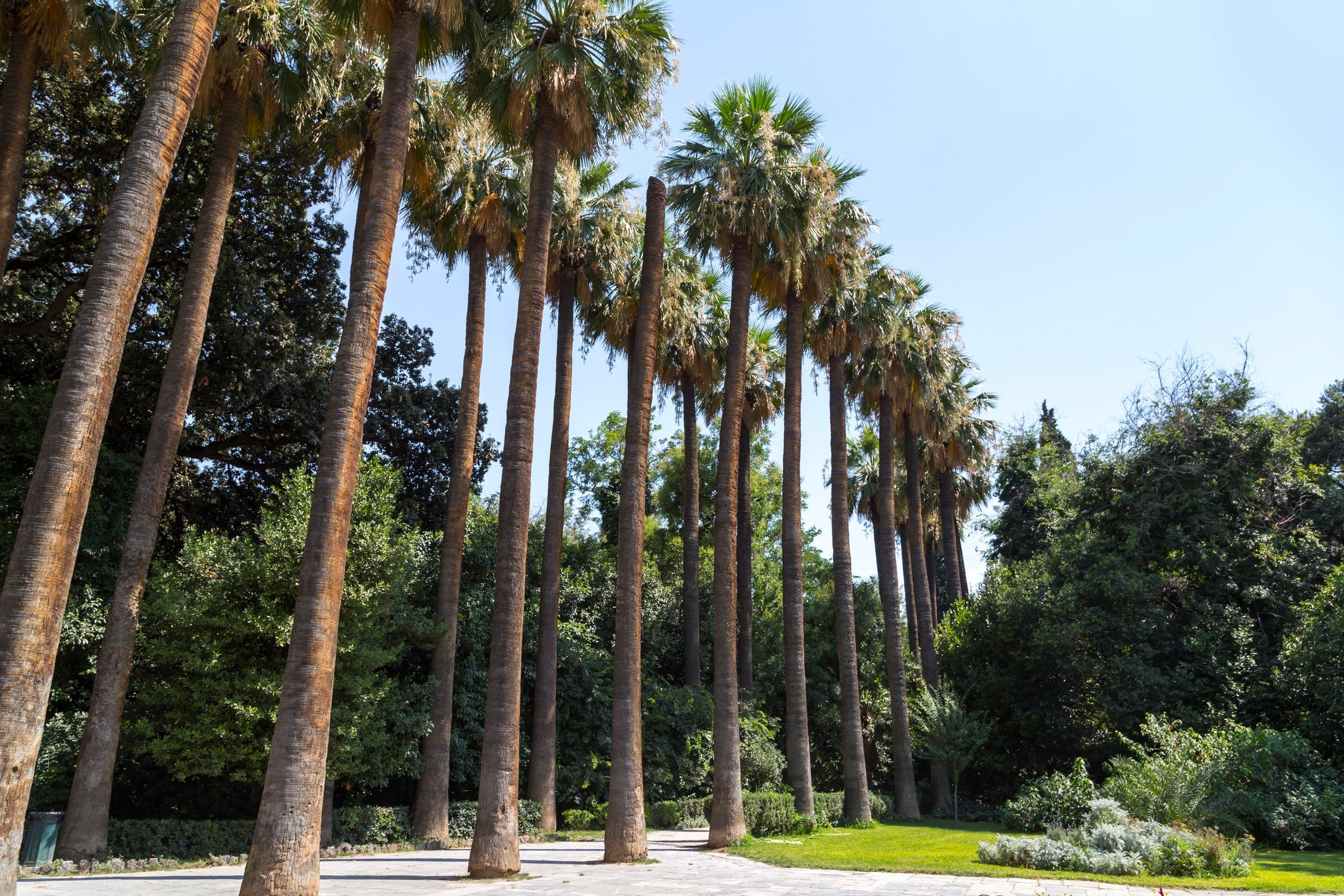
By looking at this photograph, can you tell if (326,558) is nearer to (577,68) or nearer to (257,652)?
(257,652)

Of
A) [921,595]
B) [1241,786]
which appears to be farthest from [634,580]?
[921,595]

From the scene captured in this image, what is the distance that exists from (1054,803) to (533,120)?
19.1 meters

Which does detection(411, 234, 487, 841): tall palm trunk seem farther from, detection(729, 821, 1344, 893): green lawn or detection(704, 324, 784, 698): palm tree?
detection(704, 324, 784, 698): palm tree

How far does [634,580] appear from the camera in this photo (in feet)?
51.7

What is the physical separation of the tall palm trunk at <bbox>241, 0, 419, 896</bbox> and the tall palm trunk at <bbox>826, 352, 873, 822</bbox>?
15744 mm

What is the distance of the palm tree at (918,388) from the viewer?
26.8 m

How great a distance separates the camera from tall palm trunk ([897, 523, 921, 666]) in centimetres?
3158

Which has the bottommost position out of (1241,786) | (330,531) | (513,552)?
(1241,786)

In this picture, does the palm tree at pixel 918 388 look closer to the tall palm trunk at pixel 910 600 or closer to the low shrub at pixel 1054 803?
the tall palm trunk at pixel 910 600

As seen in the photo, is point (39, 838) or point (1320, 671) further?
point (1320, 671)

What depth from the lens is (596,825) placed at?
2248 cm

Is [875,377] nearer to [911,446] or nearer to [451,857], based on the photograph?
[911,446]

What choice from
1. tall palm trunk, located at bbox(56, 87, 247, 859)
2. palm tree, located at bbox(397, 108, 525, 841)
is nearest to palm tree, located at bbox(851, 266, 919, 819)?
palm tree, located at bbox(397, 108, 525, 841)

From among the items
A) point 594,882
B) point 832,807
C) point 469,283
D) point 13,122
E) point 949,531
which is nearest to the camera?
point 594,882
